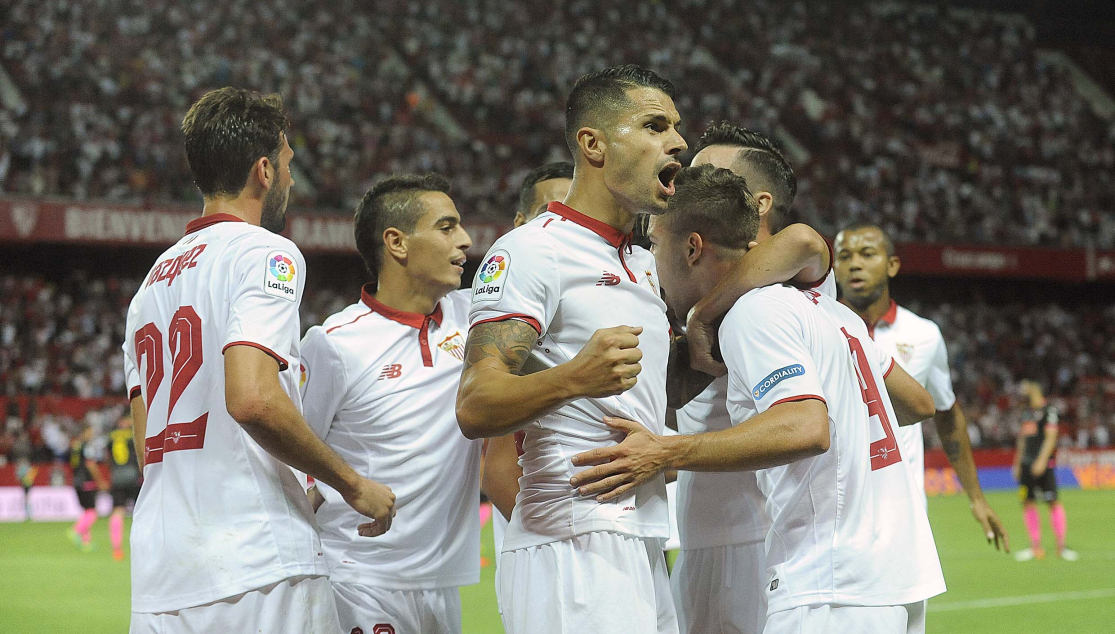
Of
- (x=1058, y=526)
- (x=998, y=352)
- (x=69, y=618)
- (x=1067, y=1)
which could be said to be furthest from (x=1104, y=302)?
(x=69, y=618)

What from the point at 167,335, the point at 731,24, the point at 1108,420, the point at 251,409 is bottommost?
the point at 1108,420

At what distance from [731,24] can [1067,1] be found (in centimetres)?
1427

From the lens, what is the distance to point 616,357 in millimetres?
2717

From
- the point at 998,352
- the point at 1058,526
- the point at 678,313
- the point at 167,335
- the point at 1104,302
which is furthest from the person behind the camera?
the point at 1104,302

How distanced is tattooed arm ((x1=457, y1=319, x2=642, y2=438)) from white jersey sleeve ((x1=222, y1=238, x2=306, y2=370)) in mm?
701

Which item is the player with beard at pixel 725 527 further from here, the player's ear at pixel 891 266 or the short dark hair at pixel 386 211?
the player's ear at pixel 891 266

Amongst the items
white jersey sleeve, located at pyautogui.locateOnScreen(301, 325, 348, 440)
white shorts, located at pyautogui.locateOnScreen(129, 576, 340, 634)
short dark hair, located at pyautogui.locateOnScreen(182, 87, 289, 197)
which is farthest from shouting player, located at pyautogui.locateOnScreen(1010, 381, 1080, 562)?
short dark hair, located at pyautogui.locateOnScreen(182, 87, 289, 197)

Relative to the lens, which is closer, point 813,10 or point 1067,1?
point 813,10

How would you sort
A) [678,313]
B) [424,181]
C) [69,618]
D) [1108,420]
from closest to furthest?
[678,313], [424,181], [69,618], [1108,420]

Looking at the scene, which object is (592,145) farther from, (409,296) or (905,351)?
(905,351)

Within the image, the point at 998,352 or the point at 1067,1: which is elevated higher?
the point at 1067,1

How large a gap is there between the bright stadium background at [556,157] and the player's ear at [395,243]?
6023 mm

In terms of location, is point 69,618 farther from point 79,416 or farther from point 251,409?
point 79,416

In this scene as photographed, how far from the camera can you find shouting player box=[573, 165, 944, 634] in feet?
9.64
